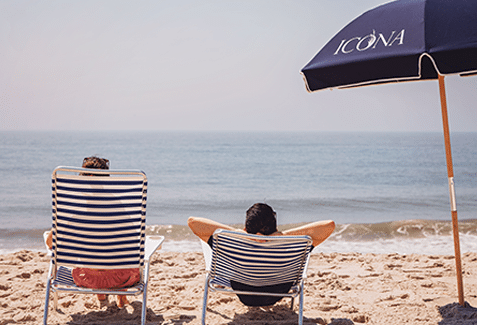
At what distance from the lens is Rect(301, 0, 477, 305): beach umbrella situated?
256 centimetres

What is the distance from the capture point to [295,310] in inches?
135

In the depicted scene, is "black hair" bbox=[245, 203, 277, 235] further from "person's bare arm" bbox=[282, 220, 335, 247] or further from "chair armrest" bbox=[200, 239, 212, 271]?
"chair armrest" bbox=[200, 239, 212, 271]

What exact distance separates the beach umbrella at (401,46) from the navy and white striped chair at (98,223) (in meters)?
1.65

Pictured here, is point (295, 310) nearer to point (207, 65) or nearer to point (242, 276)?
point (242, 276)

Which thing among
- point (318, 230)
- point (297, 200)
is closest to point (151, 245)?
point (318, 230)

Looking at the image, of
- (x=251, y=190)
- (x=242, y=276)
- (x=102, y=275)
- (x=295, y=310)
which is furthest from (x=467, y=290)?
(x=251, y=190)

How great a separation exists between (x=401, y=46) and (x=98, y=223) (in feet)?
7.61

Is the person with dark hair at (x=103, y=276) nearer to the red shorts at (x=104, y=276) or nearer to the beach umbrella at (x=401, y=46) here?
the red shorts at (x=104, y=276)

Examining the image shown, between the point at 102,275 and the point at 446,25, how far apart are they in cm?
294

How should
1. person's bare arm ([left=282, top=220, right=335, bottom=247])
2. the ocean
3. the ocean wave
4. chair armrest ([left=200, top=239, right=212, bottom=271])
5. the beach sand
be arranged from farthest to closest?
the ocean → the ocean wave → the beach sand → chair armrest ([left=200, top=239, right=212, bottom=271]) → person's bare arm ([left=282, top=220, right=335, bottom=247])

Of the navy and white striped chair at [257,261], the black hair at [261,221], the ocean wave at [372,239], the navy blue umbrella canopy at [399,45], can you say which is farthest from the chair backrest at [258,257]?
the ocean wave at [372,239]

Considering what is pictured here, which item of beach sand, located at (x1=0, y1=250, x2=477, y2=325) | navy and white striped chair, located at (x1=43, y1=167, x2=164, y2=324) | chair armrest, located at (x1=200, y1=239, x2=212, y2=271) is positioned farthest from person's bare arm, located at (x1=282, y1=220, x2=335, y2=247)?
navy and white striped chair, located at (x1=43, y1=167, x2=164, y2=324)

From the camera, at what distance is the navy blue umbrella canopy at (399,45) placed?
8.39 ft

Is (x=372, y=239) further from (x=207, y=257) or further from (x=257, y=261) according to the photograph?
(x=257, y=261)
